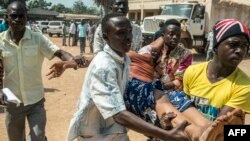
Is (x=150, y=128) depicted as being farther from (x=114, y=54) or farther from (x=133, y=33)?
(x=133, y=33)

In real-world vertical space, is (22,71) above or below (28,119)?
above

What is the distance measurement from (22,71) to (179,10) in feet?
51.6

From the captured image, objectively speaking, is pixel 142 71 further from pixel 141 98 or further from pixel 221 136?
pixel 221 136

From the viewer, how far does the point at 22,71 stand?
12.1ft

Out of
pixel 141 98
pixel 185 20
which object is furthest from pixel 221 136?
pixel 185 20

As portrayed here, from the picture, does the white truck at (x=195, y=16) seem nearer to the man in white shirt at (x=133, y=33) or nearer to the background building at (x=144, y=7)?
the man in white shirt at (x=133, y=33)

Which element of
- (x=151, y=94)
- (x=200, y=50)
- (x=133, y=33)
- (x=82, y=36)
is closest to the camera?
(x=151, y=94)

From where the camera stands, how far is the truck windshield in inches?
725

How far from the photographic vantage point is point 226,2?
66.7ft

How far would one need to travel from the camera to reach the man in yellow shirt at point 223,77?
2.39 metres

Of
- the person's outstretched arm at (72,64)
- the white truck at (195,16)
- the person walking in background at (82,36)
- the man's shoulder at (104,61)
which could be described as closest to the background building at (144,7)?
the white truck at (195,16)

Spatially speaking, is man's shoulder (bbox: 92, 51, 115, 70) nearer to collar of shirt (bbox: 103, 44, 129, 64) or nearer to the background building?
collar of shirt (bbox: 103, 44, 129, 64)

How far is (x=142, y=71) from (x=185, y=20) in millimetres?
15264

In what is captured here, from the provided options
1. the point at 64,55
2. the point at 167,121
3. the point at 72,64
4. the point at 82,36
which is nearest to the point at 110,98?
the point at 167,121
